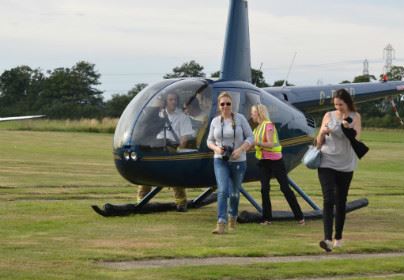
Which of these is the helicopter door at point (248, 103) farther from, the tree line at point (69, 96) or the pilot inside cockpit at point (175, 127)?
the tree line at point (69, 96)

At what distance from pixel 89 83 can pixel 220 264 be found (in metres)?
85.1

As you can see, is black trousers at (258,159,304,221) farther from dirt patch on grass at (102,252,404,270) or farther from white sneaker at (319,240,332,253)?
dirt patch on grass at (102,252,404,270)

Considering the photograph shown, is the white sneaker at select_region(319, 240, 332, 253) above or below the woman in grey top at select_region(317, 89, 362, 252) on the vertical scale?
below

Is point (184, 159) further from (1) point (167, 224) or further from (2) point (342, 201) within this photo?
(2) point (342, 201)

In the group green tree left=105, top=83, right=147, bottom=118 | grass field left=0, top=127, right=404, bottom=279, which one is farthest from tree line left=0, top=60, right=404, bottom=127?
grass field left=0, top=127, right=404, bottom=279

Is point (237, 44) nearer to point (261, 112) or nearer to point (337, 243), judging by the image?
point (261, 112)

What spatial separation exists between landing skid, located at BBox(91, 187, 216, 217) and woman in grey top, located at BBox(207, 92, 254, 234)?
2149 millimetres

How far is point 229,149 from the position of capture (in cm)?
1445

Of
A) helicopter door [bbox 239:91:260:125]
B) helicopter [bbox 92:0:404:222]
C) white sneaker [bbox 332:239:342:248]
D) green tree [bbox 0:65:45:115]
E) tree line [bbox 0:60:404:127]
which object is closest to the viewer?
white sneaker [bbox 332:239:342:248]

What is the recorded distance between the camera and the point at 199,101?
15.5 m

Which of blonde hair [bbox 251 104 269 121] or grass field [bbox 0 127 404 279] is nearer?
grass field [bbox 0 127 404 279]

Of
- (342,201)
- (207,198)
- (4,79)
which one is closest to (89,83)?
(4,79)

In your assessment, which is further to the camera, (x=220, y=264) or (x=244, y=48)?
(x=244, y=48)

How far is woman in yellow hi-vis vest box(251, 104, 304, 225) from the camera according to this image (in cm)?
1542
